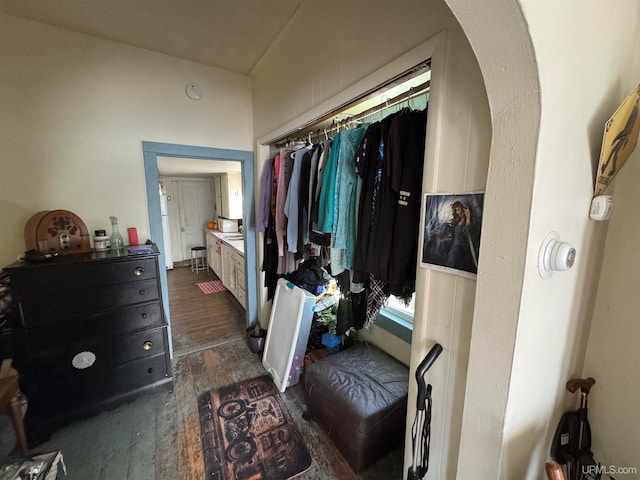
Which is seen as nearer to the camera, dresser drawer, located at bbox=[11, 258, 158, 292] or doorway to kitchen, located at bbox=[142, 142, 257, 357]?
dresser drawer, located at bbox=[11, 258, 158, 292]

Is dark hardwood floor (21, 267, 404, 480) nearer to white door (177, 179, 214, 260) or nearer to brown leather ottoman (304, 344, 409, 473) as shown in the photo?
brown leather ottoman (304, 344, 409, 473)

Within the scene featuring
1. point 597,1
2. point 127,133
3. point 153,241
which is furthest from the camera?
point 153,241

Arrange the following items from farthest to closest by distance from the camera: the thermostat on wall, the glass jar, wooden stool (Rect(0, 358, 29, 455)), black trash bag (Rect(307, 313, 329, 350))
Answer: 1. black trash bag (Rect(307, 313, 329, 350))
2. the glass jar
3. wooden stool (Rect(0, 358, 29, 455))
4. the thermostat on wall

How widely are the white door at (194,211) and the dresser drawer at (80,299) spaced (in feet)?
14.9

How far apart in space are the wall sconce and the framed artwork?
0.54 feet

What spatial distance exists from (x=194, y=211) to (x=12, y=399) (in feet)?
16.9

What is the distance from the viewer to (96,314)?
168 centimetres

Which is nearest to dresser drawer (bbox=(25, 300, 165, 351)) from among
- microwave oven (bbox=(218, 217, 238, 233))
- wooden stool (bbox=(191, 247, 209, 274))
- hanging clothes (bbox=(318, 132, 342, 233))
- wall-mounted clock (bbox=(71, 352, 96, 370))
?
wall-mounted clock (bbox=(71, 352, 96, 370))

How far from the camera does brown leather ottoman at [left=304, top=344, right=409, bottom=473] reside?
135 centimetres

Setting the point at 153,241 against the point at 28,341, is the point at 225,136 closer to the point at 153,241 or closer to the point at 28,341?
the point at 153,241

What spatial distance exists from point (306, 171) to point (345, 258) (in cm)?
69

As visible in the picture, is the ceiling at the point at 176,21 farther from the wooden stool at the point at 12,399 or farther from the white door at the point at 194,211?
the white door at the point at 194,211

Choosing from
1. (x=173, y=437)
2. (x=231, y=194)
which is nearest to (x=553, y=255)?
A: (x=173, y=437)

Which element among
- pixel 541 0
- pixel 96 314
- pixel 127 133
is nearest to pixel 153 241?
pixel 96 314
